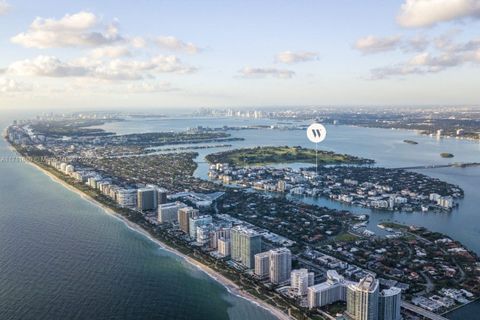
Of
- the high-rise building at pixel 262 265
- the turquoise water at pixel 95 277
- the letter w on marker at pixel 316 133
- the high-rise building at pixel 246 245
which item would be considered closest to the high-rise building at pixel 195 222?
the turquoise water at pixel 95 277

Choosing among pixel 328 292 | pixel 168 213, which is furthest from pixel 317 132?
pixel 328 292

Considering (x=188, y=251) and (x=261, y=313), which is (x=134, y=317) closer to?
(x=261, y=313)

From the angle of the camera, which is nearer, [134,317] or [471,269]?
[134,317]

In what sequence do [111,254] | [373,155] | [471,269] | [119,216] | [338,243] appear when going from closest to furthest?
[471,269]
[111,254]
[338,243]
[119,216]
[373,155]

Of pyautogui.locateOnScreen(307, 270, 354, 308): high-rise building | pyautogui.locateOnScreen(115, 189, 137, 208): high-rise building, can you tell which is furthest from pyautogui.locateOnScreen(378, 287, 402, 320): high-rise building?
pyautogui.locateOnScreen(115, 189, 137, 208): high-rise building

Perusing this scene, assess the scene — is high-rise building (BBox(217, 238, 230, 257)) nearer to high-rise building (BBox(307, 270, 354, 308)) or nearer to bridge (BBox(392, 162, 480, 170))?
high-rise building (BBox(307, 270, 354, 308))

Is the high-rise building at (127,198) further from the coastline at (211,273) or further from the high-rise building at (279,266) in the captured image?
the high-rise building at (279,266)

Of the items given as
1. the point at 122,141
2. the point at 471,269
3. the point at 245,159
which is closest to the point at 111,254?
the point at 471,269
